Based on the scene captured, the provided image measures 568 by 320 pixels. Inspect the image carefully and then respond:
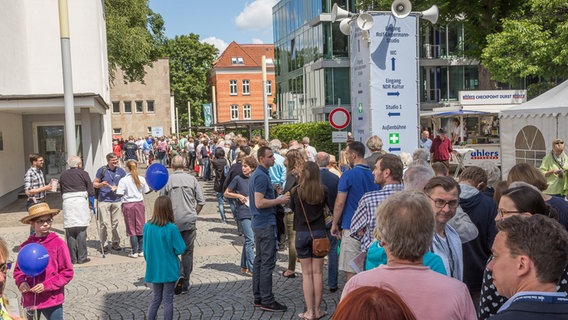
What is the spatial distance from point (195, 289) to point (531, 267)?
6.40 metres

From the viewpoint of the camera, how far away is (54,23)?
76.2ft

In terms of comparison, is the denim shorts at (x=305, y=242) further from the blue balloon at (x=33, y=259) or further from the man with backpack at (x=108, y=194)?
the man with backpack at (x=108, y=194)

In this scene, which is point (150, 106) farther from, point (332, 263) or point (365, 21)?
point (332, 263)

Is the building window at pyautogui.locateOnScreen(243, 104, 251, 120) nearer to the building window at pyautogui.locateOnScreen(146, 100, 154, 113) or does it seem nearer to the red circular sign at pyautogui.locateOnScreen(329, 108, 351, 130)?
the building window at pyautogui.locateOnScreen(146, 100, 154, 113)

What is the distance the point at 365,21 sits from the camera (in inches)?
437

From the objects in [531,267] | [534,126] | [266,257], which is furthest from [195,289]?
[534,126]

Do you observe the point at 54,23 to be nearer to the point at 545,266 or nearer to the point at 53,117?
the point at 53,117

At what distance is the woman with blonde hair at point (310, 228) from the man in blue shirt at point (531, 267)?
3923mm

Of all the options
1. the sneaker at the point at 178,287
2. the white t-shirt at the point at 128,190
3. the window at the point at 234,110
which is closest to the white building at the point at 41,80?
the white t-shirt at the point at 128,190

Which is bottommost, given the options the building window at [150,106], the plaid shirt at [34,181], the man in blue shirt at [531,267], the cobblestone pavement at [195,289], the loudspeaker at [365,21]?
the cobblestone pavement at [195,289]

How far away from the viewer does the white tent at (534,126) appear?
13.3 m

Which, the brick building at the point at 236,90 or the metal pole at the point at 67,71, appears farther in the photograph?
the brick building at the point at 236,90

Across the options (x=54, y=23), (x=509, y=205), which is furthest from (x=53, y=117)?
(x=509, y=205)

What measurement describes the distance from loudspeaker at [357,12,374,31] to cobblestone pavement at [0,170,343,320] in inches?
177
